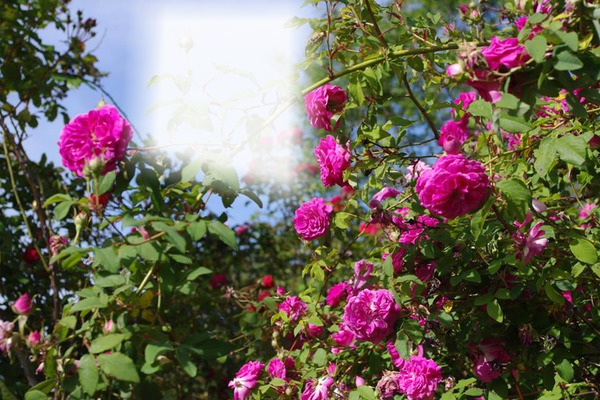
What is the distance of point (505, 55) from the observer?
1003 mm

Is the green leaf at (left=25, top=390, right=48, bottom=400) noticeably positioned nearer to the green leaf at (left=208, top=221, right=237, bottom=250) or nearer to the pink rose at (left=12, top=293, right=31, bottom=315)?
the pink rose at (left=12, top=293, right=31, bottom=315)

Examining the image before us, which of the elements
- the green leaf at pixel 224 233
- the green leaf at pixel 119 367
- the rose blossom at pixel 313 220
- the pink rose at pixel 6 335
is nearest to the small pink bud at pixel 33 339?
the pink rose at pixel 6 335

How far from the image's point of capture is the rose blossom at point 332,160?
1.55 meters

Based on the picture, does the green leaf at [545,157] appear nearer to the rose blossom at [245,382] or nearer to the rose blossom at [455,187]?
the rose blossom at [455,187]

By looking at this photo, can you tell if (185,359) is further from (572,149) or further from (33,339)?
(572,149)

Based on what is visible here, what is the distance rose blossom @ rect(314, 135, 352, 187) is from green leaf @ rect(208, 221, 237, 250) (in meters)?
0.54

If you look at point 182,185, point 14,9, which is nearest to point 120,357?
point 182,185

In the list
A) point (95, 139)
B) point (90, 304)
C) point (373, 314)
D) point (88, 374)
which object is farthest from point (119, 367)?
point (373, 314)

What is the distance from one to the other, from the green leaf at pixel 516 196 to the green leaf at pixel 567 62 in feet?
0.90

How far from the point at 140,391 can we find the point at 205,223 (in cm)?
36

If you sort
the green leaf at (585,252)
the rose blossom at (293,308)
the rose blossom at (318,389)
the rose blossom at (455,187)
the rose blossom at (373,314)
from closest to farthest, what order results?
the rose blossom at (455,187) < the green leaf at (585,252) < the rose blossom at (373,314) < the rose blossom at (318,389) < the rose blossom at (293,308)

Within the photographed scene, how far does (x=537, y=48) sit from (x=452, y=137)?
0.53m

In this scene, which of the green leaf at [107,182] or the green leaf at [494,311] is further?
the green leaf at [494,311]

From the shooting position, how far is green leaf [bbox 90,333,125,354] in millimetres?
1038
